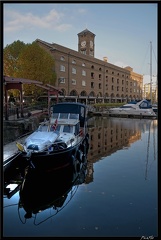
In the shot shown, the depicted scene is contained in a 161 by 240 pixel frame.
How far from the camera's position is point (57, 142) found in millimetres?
10461

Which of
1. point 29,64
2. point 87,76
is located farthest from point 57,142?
point 87,76

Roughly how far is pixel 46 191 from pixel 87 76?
43.9m

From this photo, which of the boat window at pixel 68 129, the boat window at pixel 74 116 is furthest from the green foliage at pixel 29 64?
the boat window at pixel 68 129

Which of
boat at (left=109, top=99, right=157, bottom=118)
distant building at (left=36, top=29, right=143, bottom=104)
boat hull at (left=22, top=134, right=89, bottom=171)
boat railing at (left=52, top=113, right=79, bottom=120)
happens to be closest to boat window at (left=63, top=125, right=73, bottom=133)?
boat railing at (left=52, top=113, right=79, bottom=120)

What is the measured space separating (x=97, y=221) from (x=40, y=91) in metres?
26.6

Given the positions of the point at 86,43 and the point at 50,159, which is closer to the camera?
the point at 50,159

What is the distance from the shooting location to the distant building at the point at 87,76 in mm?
41594

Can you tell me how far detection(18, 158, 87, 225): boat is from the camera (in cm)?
718

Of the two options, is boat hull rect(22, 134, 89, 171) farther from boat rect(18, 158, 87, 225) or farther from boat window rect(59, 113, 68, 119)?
boat window rect(59, 113, 68, 119)

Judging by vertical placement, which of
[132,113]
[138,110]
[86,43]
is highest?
[86,43]

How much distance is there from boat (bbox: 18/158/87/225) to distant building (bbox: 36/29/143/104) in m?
28.2

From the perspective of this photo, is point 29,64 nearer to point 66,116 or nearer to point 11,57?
point 11,57

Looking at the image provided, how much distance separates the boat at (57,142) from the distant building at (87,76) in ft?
76.1

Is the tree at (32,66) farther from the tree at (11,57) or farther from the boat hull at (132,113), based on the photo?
the boat hull at (132,113)
